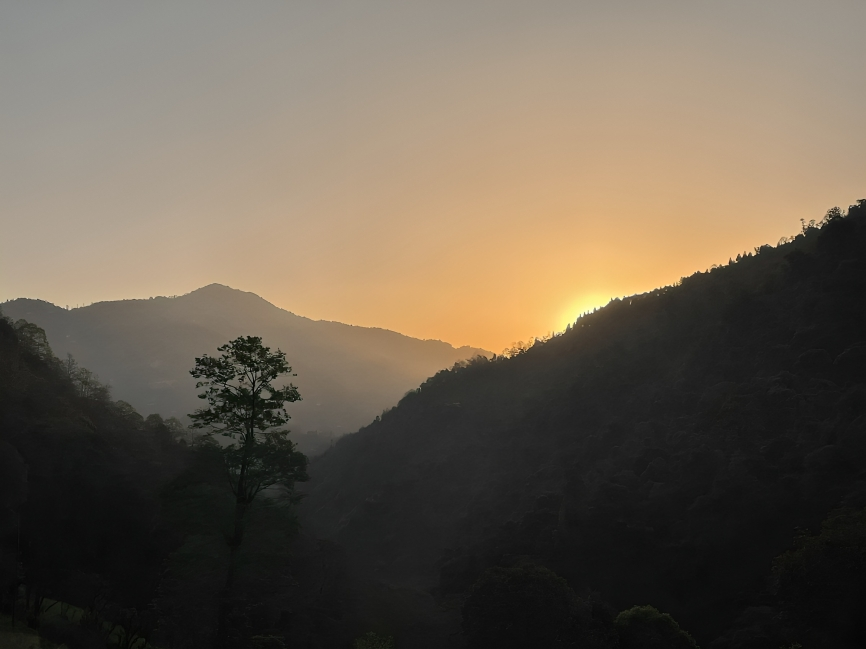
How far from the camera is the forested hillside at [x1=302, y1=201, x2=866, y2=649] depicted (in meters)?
42.8

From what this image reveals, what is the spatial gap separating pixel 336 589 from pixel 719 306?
191 ft

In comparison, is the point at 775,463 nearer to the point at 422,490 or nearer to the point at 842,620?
the point at 842,620

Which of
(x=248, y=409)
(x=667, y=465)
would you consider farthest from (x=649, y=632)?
(x=667, y=465)

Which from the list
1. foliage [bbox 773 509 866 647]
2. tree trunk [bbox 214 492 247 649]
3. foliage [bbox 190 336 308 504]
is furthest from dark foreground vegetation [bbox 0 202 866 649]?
foliage [bbox 190 336 308 504]

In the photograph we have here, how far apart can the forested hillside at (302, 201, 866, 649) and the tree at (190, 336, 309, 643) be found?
Result: 58.2 ft

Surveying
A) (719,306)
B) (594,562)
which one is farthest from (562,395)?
(594,562)

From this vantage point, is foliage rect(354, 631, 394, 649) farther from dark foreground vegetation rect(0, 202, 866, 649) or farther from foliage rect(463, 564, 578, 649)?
foliage rect(463, 564, 578, 649)

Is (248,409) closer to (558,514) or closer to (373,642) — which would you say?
(373,642)

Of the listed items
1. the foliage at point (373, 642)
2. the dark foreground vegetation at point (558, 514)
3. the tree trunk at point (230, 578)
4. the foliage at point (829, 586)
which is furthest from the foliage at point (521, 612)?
the tree trunk at point (230, 578)

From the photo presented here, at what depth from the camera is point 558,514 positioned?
2285 inches

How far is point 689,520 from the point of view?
48094 millimetres

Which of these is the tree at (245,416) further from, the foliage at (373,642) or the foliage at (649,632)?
the foliage at (649,632)

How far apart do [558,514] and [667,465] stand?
11778 millimetres

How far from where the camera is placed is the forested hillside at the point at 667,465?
42750 mm
